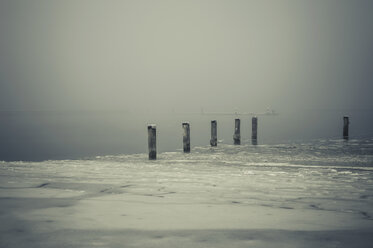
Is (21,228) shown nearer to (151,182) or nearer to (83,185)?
(83,185)

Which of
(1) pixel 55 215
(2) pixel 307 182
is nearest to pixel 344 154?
(2) pixel 307 182

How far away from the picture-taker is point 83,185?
614 cm

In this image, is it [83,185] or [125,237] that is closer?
[125,237]

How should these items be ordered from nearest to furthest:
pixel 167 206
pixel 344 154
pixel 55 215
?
pixel 55 215
pixel 167 206
pixel 344 154

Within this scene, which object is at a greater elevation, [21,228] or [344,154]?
[21,228]

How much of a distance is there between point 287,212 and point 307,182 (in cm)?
265

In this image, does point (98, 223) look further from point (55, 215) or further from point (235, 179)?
point (235, 179)

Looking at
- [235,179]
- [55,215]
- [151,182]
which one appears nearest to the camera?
[55,215]

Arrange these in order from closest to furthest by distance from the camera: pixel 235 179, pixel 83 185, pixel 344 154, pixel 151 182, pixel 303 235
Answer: pixel 303 235 → pixel 83 185 → pixel 151 182 → pixel 235 179 → pixel 344 154

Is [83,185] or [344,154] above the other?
[83,185]

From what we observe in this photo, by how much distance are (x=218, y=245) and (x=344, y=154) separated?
54.2 feet

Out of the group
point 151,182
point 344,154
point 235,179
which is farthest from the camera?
point 344,154

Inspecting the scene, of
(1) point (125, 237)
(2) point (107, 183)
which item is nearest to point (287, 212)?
(1) point (125, 237)

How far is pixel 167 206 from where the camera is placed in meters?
4.60
